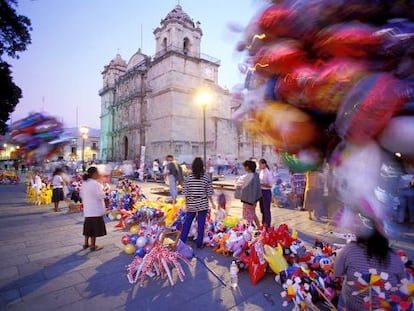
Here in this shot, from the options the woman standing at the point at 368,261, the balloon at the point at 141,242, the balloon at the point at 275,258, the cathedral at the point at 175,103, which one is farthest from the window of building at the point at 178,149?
the woman standing at the point at 368,261

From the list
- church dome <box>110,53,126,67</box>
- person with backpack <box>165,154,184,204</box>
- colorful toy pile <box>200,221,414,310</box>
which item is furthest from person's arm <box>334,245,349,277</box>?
church dome <box>110,53,126,67</box>

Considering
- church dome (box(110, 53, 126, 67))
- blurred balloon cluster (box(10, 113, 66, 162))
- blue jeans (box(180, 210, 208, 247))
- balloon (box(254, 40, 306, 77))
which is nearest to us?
balloon (box(254, 40, 306, 77))

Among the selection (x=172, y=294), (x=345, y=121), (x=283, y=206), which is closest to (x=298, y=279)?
(x=172, y=294)

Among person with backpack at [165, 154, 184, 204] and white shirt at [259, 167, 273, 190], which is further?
person with backpack at [165, 154, 184, 204]

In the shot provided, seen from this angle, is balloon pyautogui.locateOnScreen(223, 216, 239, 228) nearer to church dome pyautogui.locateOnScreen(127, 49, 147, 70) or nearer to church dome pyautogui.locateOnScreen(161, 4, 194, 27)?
church dome pyautogui.locateOnScreen(161, 4, 194, 27)

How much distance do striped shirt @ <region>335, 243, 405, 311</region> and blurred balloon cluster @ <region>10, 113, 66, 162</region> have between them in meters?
5.41

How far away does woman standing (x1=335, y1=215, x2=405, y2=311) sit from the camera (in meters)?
2.05

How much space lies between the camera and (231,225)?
5.38m

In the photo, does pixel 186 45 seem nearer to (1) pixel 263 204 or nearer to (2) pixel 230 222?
(1) pixel 263 204

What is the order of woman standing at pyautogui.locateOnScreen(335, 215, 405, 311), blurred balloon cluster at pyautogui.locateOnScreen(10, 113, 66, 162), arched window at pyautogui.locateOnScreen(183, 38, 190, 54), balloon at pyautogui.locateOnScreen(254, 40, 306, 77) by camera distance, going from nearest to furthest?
balloon at pyautogui.locateOnScreen(254, 40, 306, 77)
woman standing at pyautogui.locateOnScreen(335, 215, 405, 311)
blurred balloon cluster at pyautogui.locateOnScreen(10, 113, 66, 162)
arched window at pyautogui.locateOnScreen(183, 38, 190, 54)

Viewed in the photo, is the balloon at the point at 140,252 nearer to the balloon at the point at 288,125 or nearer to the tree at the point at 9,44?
the balloon at the point at 288,125

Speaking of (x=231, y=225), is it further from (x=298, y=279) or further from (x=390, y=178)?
(x=390, y=178)

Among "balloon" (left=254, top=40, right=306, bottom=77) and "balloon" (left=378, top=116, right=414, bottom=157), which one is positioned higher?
"balloon" (left=254, top=40, right=306, bottom=77)

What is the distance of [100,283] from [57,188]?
23.4ft
